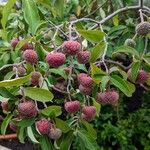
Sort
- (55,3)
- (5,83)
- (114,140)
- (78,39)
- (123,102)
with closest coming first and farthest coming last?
(5,83)
(78,39)
(55,3)
(114,140)
(123,102)

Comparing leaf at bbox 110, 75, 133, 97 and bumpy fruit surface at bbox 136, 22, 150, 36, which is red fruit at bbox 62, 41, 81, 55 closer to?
leaf at bbox 110, 75, 133, 97

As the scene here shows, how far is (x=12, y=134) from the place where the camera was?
289 cm

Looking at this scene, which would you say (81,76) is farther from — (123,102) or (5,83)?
(123,102)

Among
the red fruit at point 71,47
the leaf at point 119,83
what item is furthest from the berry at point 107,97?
the red fruit at point 71,47

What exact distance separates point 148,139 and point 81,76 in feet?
5.87

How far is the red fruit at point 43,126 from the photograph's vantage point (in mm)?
1074

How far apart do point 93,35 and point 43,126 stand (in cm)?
26

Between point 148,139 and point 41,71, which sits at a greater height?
point 41,71

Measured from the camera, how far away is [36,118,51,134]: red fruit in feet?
3.52

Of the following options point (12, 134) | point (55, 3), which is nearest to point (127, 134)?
point (12, 134)

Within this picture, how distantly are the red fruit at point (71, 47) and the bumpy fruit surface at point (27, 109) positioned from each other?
0.15m

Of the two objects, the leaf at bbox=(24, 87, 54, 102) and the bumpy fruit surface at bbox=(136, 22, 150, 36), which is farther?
the bumpy fruit surface at bbox=(136, 22, 150, 36)

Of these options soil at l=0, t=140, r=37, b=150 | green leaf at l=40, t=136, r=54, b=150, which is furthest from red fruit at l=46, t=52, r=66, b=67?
soil at l=0, t=140, r=37, b=150

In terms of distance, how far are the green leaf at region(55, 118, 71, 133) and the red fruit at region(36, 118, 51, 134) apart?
4 cm
